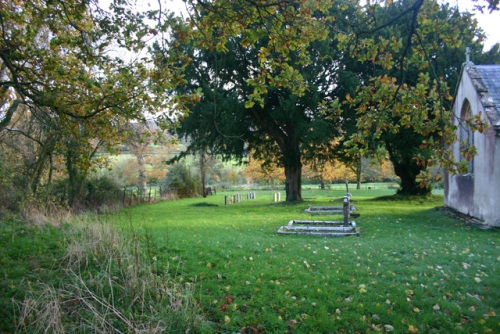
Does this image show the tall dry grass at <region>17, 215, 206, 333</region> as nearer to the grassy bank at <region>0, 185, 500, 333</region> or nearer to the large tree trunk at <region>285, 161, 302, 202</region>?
the grassy bank at <region>0, 185, 500, 333</region>

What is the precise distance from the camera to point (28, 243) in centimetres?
780

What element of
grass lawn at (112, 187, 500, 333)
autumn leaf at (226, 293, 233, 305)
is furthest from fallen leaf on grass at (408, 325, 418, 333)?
autumn leaf at (226, 293, 233, 305)

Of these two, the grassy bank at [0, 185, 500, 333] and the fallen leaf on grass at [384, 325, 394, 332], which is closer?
the grassy bank at [0, 185, 500, 333]

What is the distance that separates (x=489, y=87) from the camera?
1477cm

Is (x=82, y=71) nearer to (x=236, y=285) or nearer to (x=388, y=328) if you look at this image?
(x=236, y=285)

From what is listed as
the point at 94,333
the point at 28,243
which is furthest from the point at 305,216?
the point at 94,333

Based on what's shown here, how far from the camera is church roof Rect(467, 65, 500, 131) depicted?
13.4m

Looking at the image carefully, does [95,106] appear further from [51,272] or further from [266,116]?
[266,116]

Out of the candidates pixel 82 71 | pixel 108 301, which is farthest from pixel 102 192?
pixel 108 301

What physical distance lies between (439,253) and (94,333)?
27.3 feet

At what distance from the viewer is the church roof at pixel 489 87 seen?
44.1 feet

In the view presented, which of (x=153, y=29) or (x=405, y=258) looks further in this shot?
(x=405, y=258)

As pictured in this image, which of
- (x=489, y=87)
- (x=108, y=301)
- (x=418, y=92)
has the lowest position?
(x=108, y=301)

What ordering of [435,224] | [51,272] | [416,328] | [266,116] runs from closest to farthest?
[416,328] → [51,272] → [435,224] → [266,116]
